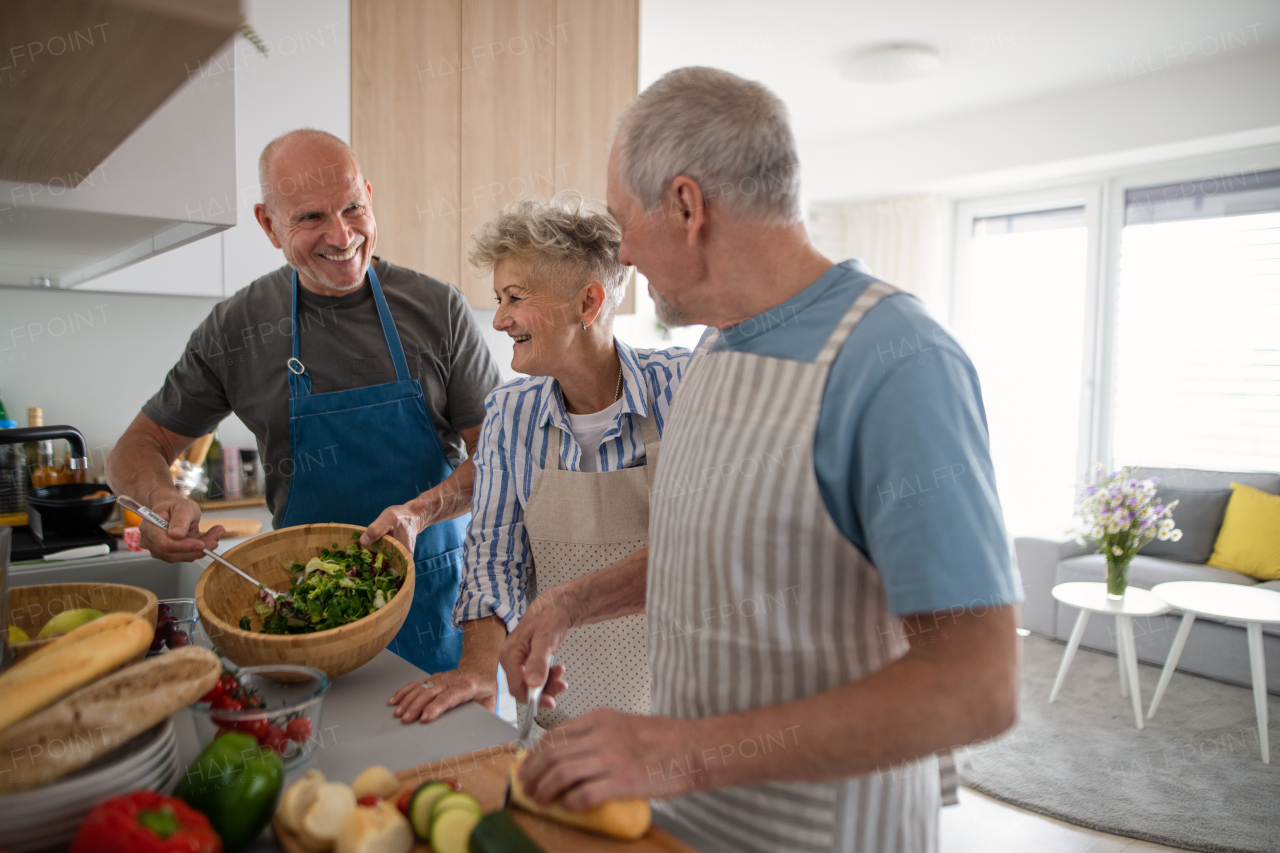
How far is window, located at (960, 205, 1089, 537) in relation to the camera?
219 inches

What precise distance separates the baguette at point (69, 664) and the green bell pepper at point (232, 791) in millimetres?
125

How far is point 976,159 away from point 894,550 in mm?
5433

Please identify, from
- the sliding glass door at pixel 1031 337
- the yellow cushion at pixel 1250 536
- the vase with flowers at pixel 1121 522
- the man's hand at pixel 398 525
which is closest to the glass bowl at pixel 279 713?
the man's hand at pixel 398 525

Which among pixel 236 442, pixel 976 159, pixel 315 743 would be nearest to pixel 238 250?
pixel 236 442

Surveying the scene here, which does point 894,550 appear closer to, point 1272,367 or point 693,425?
point 693,425

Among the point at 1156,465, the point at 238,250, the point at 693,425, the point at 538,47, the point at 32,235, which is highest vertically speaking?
the point at 538,47

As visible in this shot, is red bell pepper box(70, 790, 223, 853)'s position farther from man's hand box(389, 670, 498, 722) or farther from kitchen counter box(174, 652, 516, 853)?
man's hand box(389, 670, 498, 722)

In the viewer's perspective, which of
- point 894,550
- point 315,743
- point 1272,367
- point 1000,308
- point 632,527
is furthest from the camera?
point 1000,308

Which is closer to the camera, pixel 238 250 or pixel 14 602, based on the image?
pixel 14 602

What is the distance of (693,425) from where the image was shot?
98cm

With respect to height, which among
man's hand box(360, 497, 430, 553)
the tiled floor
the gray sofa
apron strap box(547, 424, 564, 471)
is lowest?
the tiled floor

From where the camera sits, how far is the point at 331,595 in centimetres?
114

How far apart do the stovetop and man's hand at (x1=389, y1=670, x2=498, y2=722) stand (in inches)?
54.3

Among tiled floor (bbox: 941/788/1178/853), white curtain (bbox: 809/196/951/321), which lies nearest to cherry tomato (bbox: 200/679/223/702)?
tiled floor (bbox: 941/788/1178/853)
